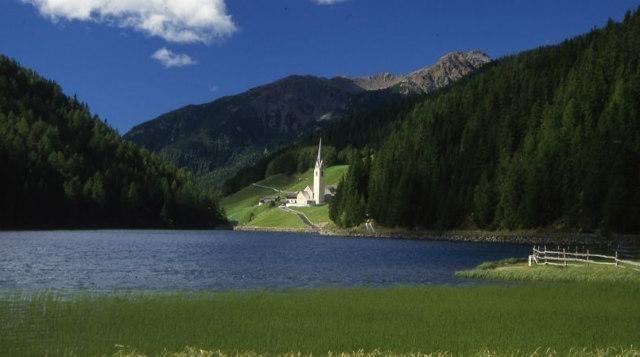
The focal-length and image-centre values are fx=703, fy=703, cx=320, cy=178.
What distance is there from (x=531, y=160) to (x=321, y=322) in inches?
4951

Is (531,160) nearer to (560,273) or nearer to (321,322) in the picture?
(560,273)

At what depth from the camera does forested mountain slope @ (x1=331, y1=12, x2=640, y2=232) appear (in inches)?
5128

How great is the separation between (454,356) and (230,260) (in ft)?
193

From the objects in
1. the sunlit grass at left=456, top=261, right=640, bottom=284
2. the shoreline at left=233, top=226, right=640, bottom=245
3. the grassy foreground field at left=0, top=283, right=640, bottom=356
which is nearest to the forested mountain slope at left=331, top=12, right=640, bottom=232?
the shoreline at left=233, top=226, right=640, bottom=245

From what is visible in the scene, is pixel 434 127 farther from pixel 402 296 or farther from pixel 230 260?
pixel 402 296

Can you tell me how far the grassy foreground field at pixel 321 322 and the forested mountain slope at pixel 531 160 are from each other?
93156 mm

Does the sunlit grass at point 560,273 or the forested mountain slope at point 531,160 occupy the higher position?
the forested mountain slope at point 531,160

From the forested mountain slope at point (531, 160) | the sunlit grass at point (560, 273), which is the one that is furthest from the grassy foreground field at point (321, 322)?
the forested mountain slope at point (531, 160)

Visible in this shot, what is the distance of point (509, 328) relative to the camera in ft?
95.1

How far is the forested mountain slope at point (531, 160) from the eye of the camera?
5128 inches

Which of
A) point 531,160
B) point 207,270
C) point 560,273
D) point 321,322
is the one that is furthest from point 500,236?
point 321,322

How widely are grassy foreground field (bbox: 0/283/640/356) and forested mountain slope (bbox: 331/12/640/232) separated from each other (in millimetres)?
93156

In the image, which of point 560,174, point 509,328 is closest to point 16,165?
point 560,174

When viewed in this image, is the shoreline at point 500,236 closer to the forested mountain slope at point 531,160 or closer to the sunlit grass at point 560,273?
the forested mountain slope at point 531,160
